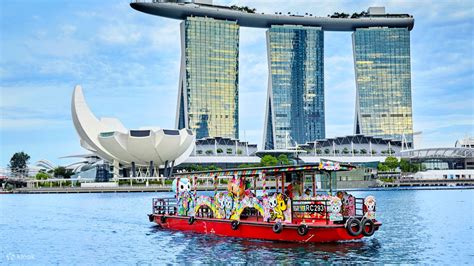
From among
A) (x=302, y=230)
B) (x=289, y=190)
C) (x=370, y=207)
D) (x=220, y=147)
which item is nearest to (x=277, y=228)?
(x=302, y=230)

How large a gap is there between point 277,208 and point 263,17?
12873 cm

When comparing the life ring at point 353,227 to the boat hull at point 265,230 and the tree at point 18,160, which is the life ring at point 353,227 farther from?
the tree at point 18,160

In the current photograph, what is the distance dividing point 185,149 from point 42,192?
1037 inches

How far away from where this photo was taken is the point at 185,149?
11519 centimetres

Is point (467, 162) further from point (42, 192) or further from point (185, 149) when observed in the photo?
point (42, 192)

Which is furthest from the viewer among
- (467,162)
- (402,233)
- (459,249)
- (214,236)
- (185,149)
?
(467,162)

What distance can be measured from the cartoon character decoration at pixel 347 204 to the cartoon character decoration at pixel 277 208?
2.92 meters

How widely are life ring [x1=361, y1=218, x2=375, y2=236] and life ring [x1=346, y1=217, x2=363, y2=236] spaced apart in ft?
0.72

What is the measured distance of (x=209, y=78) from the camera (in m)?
149

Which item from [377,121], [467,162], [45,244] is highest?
[377,121]

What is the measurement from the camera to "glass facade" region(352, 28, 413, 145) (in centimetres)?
15775

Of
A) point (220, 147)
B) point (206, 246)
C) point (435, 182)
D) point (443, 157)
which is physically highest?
point (220, 147)

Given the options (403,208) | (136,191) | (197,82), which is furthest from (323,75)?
(403,208)

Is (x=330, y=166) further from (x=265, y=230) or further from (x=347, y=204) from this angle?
(x=265, y=230)
